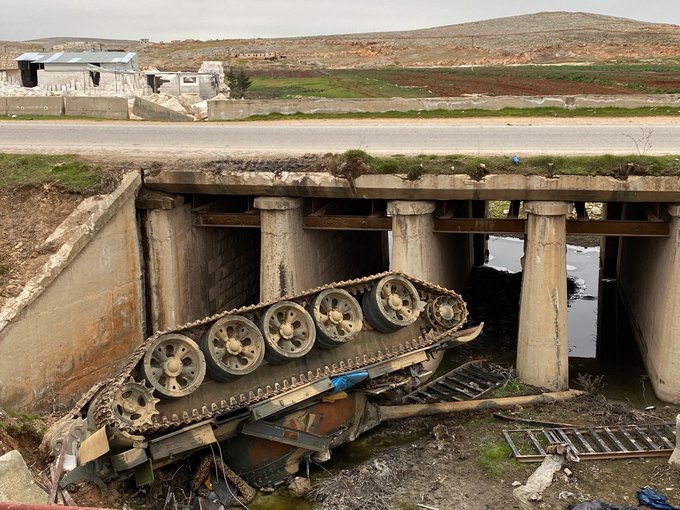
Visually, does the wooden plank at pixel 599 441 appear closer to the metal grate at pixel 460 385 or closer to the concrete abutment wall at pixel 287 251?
the metal grate at pixel 460 385

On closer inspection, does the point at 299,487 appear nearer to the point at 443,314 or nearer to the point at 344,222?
Result: the point at 443,314

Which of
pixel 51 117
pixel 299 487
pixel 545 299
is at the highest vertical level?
pixel 51 117

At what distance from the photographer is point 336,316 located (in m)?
13.7

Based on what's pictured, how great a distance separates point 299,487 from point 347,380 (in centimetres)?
194

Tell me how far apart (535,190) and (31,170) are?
36.2 feet

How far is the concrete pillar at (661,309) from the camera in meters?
16.3

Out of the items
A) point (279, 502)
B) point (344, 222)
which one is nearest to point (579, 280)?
point (344, 222)

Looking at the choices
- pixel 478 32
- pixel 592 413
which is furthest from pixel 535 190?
pixel 478 32

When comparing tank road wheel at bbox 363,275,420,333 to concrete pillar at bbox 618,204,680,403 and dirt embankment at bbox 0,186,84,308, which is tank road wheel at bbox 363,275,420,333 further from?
dirt embankment at bbox 0,186,84,308

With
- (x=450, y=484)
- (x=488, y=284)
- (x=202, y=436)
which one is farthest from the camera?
(x=488, y=284)

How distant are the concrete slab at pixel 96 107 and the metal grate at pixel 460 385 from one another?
15803 mm

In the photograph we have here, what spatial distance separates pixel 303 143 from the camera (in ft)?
66.2

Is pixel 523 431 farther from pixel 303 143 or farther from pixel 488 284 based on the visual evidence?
pixel 488 284

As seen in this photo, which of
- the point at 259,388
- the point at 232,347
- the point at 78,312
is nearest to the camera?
the point at 232,347
